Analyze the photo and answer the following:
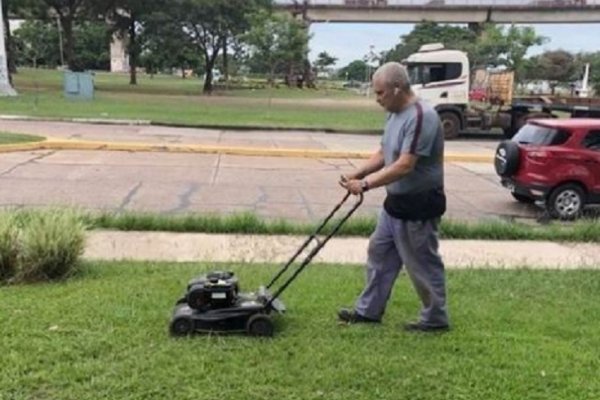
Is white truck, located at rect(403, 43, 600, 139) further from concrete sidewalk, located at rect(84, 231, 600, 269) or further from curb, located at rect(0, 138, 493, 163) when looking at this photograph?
concrete sidewalk, located at rect(84, 231, 600, 269)

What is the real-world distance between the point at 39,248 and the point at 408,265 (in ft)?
10.5

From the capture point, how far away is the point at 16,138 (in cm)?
1745

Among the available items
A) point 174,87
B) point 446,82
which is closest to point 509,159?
point 446,82

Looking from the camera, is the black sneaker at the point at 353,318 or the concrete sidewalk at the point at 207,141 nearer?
the black sneaker at the point at 353,318

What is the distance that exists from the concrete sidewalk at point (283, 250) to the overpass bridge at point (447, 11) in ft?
226

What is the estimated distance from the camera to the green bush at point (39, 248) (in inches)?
244

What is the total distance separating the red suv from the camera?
11477mm

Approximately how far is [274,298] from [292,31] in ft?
181

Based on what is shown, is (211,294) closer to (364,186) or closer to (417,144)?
(364,186)

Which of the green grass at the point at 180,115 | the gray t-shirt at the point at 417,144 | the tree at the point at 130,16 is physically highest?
the tree at the point at 130,16

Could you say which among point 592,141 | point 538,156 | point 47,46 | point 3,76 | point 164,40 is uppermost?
point 164,40

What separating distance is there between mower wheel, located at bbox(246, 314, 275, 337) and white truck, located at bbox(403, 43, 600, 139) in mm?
20343

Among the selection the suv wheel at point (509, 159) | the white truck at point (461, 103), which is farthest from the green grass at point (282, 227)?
the white truck at point (461, 103)

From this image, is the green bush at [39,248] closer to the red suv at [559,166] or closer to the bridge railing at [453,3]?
the red suv at [559,166]
